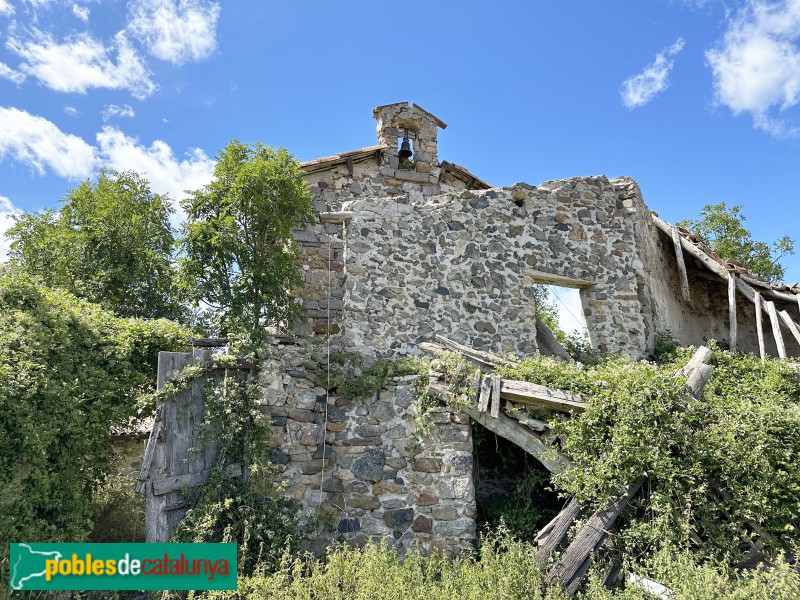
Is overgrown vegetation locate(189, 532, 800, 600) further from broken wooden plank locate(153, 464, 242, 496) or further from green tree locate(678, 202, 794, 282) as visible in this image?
green tree locate(678, 202, 794, 282)

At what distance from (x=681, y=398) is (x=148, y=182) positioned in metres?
11.9

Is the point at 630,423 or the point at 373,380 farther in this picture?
the point at 373,380

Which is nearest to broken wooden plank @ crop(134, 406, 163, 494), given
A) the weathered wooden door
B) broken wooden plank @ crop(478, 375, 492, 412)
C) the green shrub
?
the weathered wooden door

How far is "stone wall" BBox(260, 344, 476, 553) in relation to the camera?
21.3 feet

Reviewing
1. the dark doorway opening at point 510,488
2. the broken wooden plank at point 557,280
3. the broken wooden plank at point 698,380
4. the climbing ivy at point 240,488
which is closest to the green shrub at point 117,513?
the climbing ivy at point 240,488

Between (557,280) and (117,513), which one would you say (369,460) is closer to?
(117,513)

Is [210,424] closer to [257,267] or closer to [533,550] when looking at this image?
[257,267]

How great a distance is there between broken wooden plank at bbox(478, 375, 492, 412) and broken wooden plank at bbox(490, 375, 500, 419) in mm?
49

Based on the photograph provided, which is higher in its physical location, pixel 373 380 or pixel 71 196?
pixel 71 196

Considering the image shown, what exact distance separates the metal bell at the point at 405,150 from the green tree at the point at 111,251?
558cm

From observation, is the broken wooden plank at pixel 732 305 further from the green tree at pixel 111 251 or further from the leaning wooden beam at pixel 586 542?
the green tree at pixel 111 251

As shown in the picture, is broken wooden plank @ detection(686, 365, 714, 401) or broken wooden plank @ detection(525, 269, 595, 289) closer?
broken wooden plank @ detection(686, 365, 714, 401)

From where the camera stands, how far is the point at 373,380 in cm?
712

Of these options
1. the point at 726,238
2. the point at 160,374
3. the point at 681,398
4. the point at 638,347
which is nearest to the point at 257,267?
the point at 160,374
